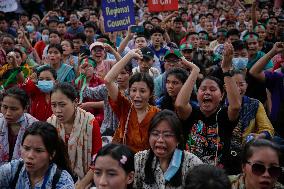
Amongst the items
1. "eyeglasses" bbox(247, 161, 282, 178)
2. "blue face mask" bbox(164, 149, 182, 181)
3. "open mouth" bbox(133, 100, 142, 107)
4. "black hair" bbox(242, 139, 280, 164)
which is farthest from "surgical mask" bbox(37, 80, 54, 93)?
"eyeglasses" bbox(247, 161, 282, 178)

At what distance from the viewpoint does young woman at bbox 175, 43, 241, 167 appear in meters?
3.59

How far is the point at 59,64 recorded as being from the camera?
21.3 ft

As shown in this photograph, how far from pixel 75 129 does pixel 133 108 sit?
599 millimetres

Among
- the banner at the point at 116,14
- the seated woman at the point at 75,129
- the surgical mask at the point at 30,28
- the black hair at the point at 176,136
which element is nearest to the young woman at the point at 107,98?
the seated woman at the point at 75,129

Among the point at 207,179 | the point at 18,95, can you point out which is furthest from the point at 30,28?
the point at 207,179

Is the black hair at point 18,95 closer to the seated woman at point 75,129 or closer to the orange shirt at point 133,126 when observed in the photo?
the seated woman at point 75,129

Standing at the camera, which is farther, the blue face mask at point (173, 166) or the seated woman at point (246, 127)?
the seated woman at point (246, 127)

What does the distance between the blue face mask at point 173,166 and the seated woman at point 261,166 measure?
16.4 inches

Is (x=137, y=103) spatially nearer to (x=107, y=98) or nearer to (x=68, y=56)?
(x=107, y=98)

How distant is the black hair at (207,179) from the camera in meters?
2.17

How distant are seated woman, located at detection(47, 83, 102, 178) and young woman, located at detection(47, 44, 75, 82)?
102 inches

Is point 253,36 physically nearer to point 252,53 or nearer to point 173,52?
point 252,53

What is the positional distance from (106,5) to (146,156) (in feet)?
16.8

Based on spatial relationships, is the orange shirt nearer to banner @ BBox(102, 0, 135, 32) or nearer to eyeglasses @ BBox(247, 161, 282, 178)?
eyeglasses @ BBox(247, 161, 282, 178)
